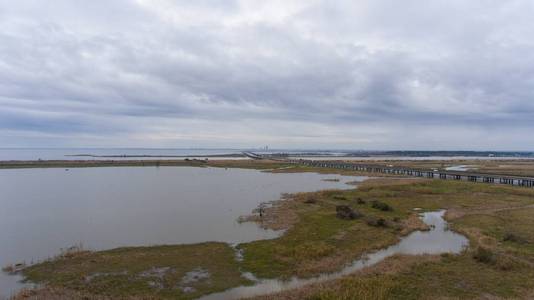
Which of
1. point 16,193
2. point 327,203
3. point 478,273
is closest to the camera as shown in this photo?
point 478,273

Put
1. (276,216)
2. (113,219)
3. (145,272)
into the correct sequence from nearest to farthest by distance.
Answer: (145,272)
(113,219)
(276,216)

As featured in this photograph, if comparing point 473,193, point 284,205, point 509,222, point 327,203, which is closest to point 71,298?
point 284,205

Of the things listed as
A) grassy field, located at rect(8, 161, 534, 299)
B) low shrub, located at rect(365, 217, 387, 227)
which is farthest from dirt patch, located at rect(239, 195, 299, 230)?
low shrub, located at rect(365, 217, 387, 227)

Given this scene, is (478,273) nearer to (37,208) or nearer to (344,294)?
(344,294)

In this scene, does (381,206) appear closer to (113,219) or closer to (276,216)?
(276,216)

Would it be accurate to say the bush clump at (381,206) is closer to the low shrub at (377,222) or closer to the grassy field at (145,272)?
the low shrub at (377,222)

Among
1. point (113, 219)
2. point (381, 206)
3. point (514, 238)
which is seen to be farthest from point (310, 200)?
point (113, 219)

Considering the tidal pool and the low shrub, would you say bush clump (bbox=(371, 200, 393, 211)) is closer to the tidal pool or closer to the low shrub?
the low shrub
